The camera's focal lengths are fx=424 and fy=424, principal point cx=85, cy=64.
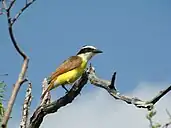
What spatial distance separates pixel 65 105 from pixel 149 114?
242 cm

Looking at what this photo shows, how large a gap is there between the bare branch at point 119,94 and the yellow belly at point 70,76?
0.99 meters

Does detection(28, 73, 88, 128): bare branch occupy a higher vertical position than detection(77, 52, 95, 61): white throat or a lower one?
lower

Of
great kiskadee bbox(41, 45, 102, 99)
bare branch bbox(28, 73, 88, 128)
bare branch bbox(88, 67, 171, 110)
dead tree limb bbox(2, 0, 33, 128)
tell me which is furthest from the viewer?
great kiskadee bbox(41, 45, 102, 99)

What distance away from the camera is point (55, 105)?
4.19 metres

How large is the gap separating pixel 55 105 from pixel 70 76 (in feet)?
3.13

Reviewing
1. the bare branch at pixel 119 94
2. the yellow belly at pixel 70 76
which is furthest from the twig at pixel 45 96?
the bare branch at pixel 119 94

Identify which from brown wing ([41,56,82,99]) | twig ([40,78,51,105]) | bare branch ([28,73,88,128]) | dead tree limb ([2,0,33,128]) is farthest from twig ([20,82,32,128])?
dead tree limb ([2,0,33,128])

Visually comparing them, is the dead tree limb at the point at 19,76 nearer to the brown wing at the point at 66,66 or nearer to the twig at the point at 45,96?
the twig at the point at 45,96

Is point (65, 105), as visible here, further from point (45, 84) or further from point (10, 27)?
point (10, 27)

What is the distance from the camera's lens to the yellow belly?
16.6 feet

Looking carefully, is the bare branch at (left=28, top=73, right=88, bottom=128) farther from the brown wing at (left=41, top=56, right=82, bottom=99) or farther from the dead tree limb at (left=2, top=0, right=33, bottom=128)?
the dead tree limb at (left=2, top=0, right=33, bottom=128)

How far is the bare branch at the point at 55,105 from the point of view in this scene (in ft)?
13.4

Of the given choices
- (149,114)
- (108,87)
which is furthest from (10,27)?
(108,87)

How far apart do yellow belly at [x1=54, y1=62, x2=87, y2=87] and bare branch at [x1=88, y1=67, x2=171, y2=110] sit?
0.99 m
